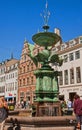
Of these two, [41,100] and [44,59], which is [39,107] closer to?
[41,100]

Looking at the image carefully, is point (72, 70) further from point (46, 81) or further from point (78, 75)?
point (46, 81)

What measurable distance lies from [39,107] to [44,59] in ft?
8.35

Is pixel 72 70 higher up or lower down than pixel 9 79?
lower down

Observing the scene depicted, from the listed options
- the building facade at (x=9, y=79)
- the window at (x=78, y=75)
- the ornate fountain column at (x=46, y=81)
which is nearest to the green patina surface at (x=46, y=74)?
the ornate fountain column at (x=46, y=81)

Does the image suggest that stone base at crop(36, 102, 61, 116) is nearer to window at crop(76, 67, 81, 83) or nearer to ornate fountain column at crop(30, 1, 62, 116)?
ornate fountain column at crop(30, 1, 62, 116)

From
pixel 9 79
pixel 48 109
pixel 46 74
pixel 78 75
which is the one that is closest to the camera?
pixel 48 109

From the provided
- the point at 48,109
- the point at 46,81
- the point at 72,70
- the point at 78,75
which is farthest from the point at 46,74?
the point at 72,70

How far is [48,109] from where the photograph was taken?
1342 cm

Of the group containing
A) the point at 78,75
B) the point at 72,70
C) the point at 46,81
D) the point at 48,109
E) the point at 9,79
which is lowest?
the point at 48,109

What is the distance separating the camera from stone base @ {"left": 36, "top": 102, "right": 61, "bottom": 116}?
13344mm

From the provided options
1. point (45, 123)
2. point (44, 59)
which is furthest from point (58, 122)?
point (44, 59)

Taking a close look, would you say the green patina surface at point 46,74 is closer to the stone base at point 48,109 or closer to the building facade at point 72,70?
the stone base at point 48,109

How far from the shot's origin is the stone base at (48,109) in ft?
43.8

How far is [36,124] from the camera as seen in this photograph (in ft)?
35.5
